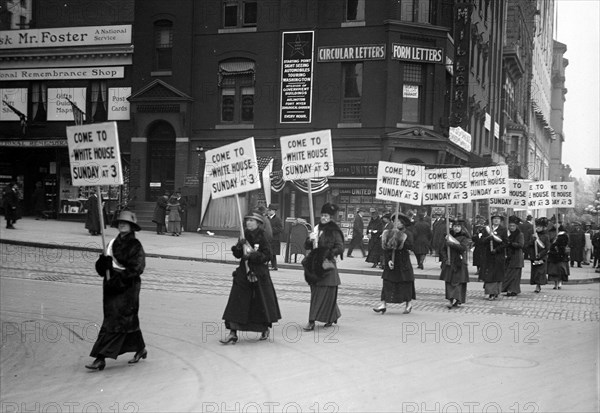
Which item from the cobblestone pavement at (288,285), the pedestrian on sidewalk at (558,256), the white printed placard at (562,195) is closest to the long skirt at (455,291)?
the cobblestone pavement at (288,285)

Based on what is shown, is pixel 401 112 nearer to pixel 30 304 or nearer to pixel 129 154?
pixel 129 154

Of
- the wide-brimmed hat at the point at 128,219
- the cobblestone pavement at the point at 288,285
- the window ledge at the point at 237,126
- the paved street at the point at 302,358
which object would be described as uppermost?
the window ledge at the point at 237,126

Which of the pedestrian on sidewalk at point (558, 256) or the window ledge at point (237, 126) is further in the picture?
the window ledge at point (237, 126)

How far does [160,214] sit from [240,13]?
432 inches

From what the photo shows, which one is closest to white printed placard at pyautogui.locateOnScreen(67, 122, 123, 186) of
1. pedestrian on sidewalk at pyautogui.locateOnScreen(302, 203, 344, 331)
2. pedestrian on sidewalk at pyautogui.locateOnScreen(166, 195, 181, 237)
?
pedestrian on sidewalk at pyautogui.locateOnScreen(302, 203, 344, 331)

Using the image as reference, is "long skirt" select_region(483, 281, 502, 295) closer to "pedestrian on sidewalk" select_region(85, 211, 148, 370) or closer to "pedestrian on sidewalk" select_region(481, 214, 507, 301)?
"pedestrian on sidewalk" select_region(481, 214, 507, 301)

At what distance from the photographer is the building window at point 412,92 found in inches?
1136

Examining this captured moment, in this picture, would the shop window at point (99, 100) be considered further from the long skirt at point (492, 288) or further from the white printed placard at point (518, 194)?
the white printed placard at point (518, 194)

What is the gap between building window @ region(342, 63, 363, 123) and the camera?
28.8 meters

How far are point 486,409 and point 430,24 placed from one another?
80.4 ft

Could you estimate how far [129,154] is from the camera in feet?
76.6

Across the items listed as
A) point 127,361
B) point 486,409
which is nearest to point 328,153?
point 127,361

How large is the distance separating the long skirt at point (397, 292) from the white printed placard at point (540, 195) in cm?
747

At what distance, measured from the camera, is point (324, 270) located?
35.1 feet
